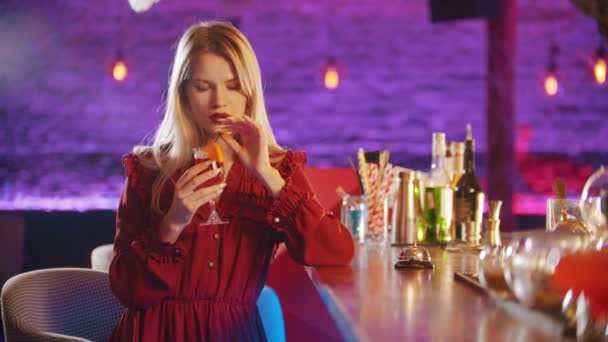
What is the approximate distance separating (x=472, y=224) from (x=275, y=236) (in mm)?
770

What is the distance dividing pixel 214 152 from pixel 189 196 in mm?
168

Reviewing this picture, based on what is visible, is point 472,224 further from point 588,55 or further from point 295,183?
point 588,55

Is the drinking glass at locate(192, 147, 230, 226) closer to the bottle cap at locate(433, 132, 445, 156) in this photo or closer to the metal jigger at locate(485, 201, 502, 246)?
the metal jigger at locate(485, 201, 502, 246)

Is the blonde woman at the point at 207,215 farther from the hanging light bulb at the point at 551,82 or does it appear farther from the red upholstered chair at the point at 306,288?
the hanging light bulb at the point at 551,82

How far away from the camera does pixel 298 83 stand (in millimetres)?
6594

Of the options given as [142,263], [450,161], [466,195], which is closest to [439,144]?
[450,161]

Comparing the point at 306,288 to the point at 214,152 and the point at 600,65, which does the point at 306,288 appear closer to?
the point at 214,152

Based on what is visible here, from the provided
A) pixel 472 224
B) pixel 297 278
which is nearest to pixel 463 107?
pixel 297 278

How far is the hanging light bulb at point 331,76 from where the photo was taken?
6539 mm

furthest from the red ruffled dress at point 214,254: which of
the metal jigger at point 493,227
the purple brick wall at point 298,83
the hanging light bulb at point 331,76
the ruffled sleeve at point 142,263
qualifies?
the hanging light bulb at point 331,76

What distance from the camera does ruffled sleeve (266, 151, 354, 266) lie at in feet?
6.57

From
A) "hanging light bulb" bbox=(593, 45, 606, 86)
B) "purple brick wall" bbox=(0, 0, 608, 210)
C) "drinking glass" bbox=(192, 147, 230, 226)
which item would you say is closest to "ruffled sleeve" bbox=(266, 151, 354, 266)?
"drinking glass" bbox=(192, 147, 230, 226)

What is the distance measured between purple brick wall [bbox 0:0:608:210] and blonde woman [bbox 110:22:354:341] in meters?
4.24

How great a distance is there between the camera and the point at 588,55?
686 cm
